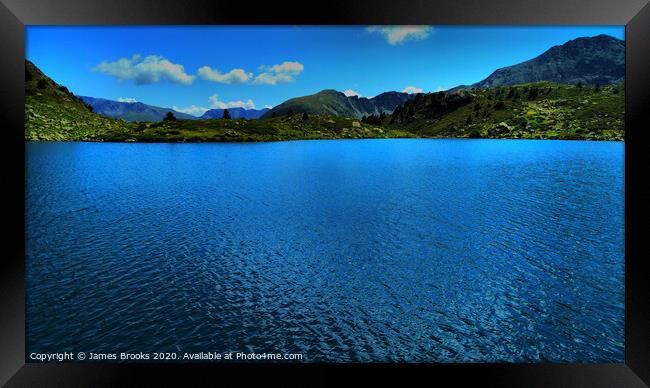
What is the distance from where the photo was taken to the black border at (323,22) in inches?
601

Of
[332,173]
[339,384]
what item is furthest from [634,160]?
[332,173]

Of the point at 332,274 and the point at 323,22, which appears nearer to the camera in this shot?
the point at 323,22

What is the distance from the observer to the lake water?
76.9 feet

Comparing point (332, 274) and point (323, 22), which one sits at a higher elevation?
point (323, 22)

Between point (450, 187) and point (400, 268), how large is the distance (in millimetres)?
50360

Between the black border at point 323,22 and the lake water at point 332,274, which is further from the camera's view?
the lake water at point 332,274

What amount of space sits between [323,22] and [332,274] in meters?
23.0

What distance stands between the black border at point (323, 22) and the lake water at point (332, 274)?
20.6 ft

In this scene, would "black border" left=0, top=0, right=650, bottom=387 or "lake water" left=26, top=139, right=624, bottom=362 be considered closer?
"black border" left=0, top=0, right=650, bottom=387

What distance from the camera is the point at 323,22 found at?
1639cm

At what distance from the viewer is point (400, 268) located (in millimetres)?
35156

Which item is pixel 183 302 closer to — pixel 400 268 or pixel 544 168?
pixel 400 268

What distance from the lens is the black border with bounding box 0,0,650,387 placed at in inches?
601

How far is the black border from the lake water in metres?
6.29
